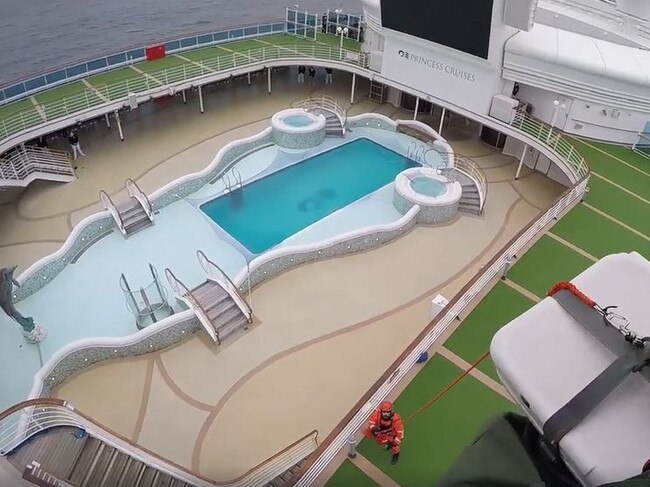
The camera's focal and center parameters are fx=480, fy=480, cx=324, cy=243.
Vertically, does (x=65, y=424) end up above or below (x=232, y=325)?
above

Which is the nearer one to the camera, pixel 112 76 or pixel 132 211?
pixel 132 211

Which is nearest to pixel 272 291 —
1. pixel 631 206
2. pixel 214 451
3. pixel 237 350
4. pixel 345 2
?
pixel 237 350

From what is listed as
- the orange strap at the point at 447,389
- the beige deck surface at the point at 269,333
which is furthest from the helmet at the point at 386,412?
the beige deck surface at the point at 269,333

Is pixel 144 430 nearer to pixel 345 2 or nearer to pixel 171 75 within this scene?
pixel 171 75

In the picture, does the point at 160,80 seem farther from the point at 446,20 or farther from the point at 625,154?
the point at 625,154

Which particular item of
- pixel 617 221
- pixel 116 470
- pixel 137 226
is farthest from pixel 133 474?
pixel 617 221

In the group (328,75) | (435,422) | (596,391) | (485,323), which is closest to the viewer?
(596,391)
